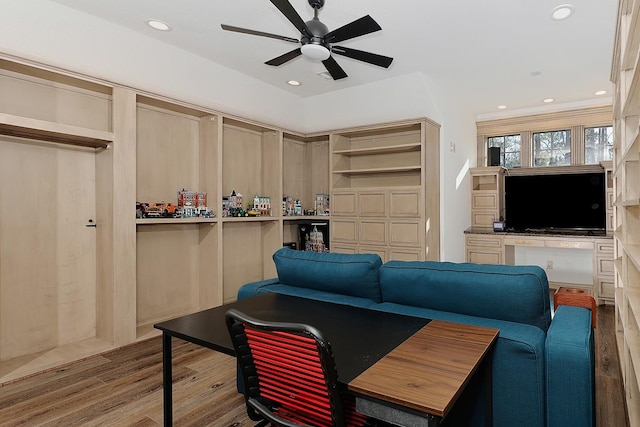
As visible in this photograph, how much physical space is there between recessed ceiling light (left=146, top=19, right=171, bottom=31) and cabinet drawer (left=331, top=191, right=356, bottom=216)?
2.67 meters

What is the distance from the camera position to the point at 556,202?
17.3 ft

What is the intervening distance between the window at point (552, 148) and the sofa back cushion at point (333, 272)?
4.91 metres

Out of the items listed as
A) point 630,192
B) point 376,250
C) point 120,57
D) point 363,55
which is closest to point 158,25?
point 120,57

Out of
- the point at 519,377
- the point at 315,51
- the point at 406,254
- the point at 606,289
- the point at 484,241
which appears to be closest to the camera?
the point at 519,377

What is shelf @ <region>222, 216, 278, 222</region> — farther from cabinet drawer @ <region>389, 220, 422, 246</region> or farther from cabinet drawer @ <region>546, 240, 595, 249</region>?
cabinet drawer @ <region>546, 240, 595, 249</region>

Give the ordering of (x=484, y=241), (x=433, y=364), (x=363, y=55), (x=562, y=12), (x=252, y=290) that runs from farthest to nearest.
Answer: (x=484, y=241) < (x=562, y=12) < (x=363, y=55) < (x=252, y=290) < (x=433, y=364)

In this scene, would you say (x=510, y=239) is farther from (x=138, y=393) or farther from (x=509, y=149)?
(x=138, y=393)

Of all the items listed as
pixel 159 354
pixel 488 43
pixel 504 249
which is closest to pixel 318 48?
pixel 488 43

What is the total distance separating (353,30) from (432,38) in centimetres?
134

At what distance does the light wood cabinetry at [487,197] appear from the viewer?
562cm

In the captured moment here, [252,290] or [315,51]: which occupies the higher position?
[315,51]

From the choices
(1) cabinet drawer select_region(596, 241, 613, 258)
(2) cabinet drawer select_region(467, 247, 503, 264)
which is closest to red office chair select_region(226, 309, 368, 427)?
(2) cabinet drawer select_region(467, 247, 503, 264)

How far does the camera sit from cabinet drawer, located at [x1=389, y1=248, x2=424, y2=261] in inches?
170

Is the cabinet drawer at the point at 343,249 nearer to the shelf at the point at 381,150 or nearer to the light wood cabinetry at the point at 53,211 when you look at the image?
the shelf at the point at 381,150
